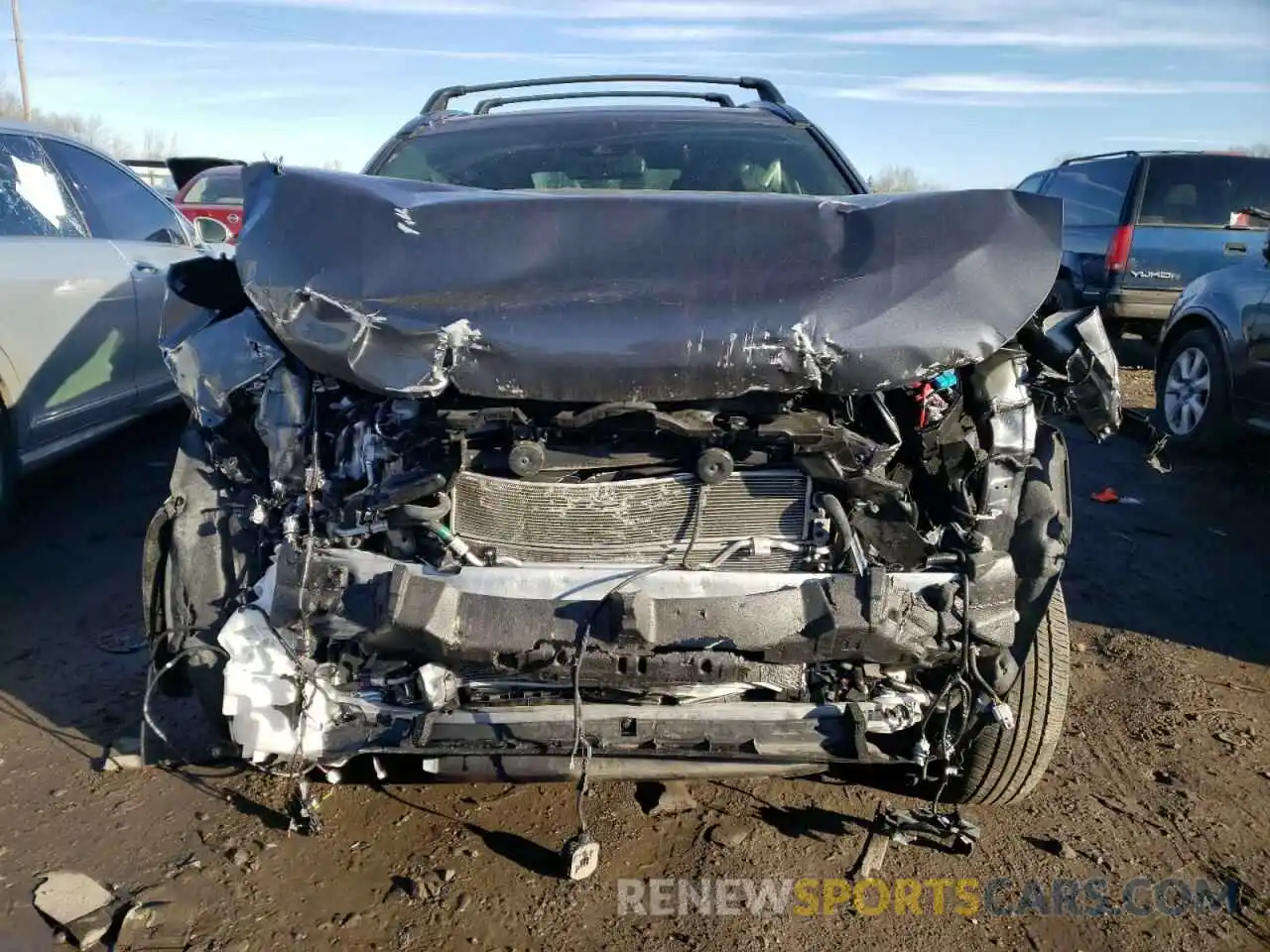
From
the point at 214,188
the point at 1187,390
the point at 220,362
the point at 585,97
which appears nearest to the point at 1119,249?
the point at 1187,390

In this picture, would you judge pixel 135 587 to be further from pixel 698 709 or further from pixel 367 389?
pixel 698 709

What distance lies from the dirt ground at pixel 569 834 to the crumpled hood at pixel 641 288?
1.25 m

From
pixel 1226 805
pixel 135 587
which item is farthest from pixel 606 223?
pixel 135 587

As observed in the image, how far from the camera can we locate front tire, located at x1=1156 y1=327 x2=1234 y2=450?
6039 mm

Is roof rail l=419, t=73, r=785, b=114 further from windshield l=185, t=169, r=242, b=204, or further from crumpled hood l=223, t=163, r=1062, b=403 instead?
windshield l=185, t=169, r=242, b=204

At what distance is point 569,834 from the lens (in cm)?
268

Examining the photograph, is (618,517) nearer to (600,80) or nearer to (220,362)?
(220,362)

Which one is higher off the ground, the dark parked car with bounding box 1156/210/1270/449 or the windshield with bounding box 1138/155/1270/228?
the windshield with bounding box 1138/155/1270/228

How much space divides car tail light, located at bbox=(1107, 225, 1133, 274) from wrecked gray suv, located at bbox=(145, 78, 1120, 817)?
24.1 ft

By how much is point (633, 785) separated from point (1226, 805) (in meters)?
1.72

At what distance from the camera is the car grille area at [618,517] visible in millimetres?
2363
